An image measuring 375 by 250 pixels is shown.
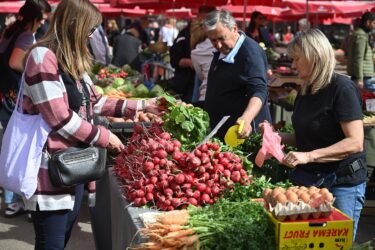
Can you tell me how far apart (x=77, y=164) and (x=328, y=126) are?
141cm

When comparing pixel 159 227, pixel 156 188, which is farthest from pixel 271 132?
pixel 159 227

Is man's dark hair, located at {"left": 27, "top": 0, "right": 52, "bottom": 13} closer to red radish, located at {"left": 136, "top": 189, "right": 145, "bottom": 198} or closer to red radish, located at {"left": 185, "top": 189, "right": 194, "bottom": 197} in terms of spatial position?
red radish, located at {"left": 136, "top": 189, "right": 145, "bottom": 198}

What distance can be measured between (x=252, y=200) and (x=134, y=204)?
68cm

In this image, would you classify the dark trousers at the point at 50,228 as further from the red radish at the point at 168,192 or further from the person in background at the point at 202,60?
the person in background at the point at 202,60

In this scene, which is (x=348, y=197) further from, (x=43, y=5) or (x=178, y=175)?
(x=43, y=5)

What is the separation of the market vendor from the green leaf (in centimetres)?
55

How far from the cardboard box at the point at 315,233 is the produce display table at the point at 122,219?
0.78m

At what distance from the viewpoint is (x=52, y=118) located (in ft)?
9.97

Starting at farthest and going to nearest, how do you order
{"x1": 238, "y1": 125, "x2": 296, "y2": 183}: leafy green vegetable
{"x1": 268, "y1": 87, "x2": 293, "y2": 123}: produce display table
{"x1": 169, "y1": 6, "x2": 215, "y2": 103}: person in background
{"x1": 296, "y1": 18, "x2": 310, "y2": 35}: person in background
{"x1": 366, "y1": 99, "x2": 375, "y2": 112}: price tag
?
1. {"x1": 268, "y1": 87, "x2": 293, "y2": 123}: produce display table
2. {"x1": 169, "y1": 6, "x2": 215, "y2": 103}: person in background
3. {"x1": 366, "y1": 99, "x2": 375, "y2": 112}: price tag
4. {"x1": 296, "y1": 18, "x2": 310, "y2": 35}: person in background
5. {"x1": 238, "y1": 125, "x2": 296, "y2": 183}: leafy green vegetable

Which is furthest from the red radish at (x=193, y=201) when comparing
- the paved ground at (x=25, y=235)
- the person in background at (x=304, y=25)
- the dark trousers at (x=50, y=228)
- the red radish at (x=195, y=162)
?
the paved ground at (x=25, y=235)

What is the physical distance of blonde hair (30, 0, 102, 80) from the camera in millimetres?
3111

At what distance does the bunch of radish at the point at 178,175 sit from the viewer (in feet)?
10.7

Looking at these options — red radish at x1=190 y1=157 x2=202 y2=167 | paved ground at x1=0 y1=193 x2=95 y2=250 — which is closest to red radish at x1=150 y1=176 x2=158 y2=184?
red radish at x1=190 y1=157 x2=202 y2=167

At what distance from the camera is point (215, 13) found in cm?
442
